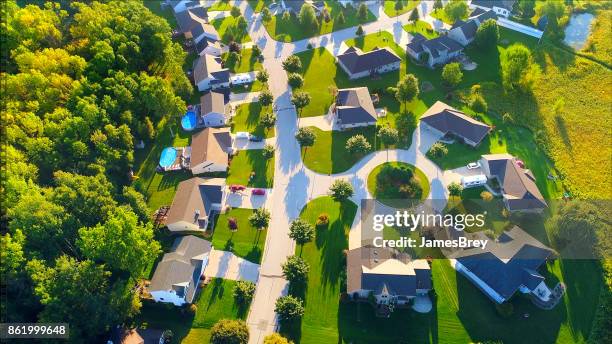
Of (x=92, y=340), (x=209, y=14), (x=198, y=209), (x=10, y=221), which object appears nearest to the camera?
(x=92, y=340)

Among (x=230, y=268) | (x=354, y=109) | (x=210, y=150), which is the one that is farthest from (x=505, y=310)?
(x=210, y=150)

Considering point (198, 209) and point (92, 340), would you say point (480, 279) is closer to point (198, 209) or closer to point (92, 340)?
point (198, 209)

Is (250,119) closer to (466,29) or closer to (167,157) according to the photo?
(167,157)

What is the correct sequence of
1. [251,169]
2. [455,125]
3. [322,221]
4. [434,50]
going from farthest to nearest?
[434,50]
[455,125]
[251,169]
[322,221]

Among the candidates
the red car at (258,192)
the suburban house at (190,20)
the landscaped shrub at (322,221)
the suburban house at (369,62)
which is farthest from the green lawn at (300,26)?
the landscaped shrub at (322,221)

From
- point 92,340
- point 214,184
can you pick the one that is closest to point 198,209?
point 214,184

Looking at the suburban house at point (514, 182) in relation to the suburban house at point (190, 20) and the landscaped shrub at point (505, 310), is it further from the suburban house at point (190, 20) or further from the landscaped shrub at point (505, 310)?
the suburban house at point (190, 20)

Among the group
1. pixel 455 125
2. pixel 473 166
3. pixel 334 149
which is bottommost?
pixel 473 166
